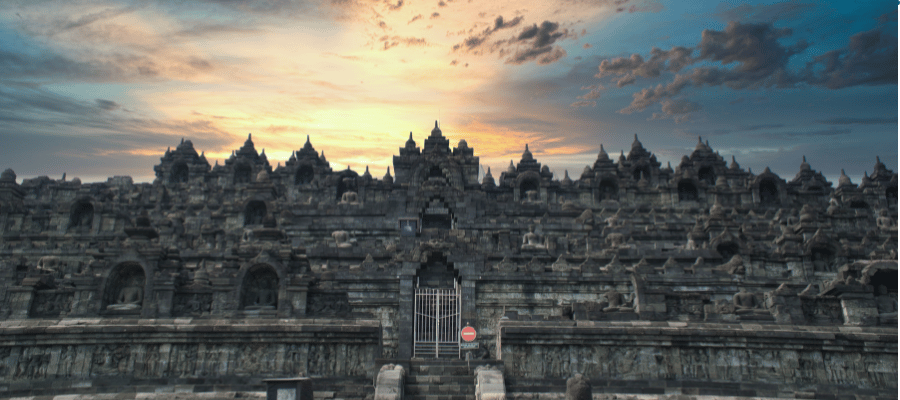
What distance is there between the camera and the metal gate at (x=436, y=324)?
20.7 m

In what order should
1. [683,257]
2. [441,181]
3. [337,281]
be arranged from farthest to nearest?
1. [441,181]
2. [683,257]
3. [337,281]

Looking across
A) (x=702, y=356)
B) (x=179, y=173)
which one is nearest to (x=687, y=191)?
(x=702, y=356)

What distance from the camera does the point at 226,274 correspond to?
67.5 feet

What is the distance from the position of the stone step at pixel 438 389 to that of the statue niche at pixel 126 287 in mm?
8969

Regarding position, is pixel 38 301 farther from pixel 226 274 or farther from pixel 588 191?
pixel 588 191

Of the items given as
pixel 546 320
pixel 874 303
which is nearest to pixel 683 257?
pixel 874 303

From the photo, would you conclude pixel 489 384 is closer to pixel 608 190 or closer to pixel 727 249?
pixel 727 249

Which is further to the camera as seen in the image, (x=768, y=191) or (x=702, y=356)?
(x=768, y=191)

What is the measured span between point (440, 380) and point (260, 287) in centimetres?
694

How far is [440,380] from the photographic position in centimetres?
1752

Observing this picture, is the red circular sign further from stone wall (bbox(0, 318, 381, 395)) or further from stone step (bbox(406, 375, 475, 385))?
stone wall (bbox(0, 318, 381, 395))

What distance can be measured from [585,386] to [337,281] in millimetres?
11892

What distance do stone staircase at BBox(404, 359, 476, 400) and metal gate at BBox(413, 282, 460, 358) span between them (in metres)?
2.13

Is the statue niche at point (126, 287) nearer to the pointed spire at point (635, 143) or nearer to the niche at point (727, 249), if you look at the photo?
the niche at point (727, 249)
